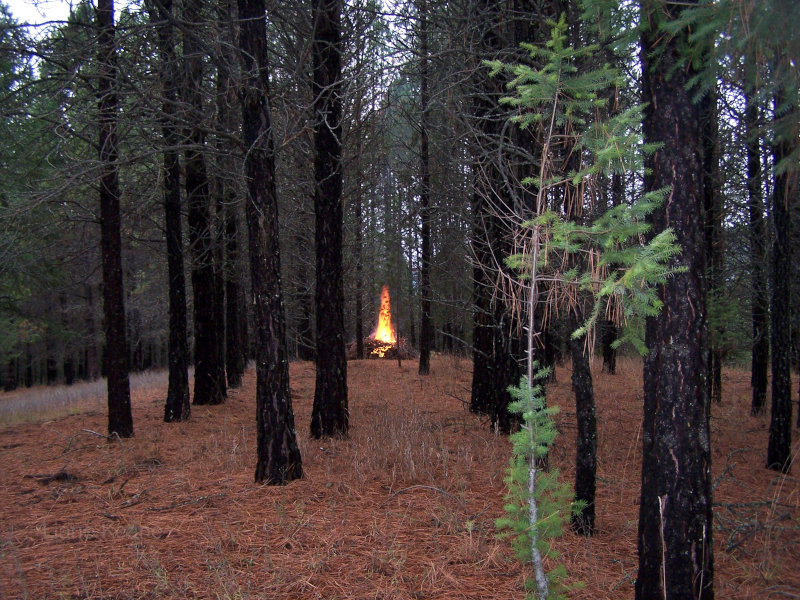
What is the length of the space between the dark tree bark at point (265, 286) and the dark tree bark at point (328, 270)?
2.05m

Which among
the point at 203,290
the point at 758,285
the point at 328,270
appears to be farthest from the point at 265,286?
the point at 758,285

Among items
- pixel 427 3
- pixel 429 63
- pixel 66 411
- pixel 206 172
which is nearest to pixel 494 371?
pixel 429 63

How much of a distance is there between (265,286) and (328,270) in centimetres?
226

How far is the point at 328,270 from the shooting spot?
8039mm

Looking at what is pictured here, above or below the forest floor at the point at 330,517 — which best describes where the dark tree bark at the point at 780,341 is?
above

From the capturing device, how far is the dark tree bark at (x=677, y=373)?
3.25 metres

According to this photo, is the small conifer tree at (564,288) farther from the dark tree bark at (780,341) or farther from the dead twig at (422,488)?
the dark tree bark at (780,341)

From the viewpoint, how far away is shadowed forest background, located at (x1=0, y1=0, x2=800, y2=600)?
3342mm

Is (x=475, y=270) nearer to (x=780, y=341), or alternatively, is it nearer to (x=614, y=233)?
(x=780, y=341)

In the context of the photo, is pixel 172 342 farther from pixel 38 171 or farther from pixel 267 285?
pixel 267 285

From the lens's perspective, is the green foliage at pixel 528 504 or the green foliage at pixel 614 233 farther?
the green foliage at pixel 614 233

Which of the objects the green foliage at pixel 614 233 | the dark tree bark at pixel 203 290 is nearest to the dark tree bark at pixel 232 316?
the dark tree bark at pixel 203 290

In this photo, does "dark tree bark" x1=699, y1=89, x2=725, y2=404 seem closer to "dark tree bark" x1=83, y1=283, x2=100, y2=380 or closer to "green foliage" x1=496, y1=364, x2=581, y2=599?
"green foliage" x1=496, y1=364, x2=581, y2=599

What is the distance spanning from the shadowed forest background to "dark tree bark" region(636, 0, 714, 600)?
0.02 m
